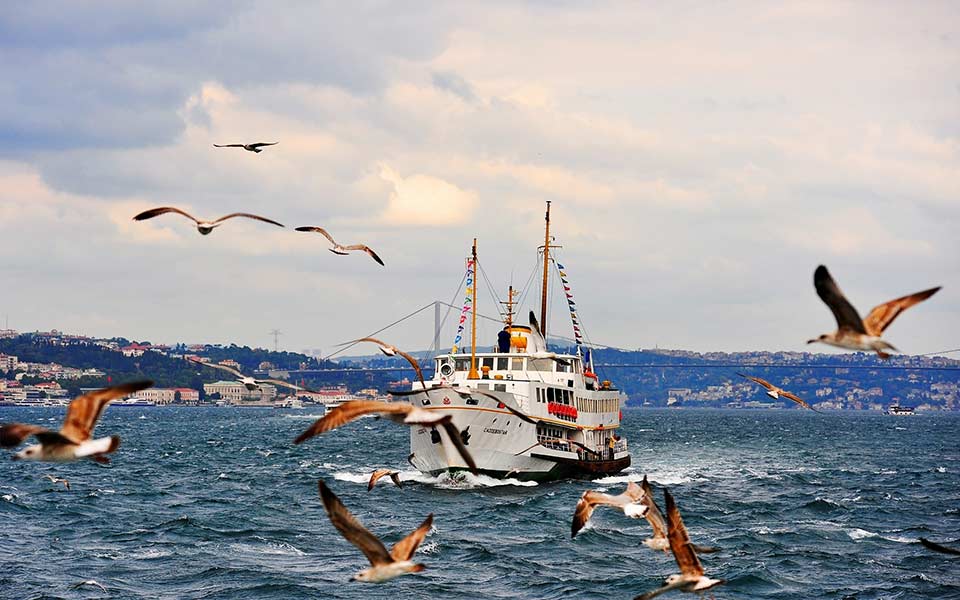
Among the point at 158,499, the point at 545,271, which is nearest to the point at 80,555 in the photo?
the point at 158,499

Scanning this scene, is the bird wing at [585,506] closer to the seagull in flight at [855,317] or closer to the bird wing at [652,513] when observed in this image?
the bird wing at [652,513]

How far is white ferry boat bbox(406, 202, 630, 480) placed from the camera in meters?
56.0

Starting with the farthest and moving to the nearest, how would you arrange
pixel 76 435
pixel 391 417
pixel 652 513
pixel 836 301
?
pixel 652 513 < pixel 391 417 < pixel 76 435 < pixel 836 301

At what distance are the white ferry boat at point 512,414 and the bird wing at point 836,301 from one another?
38859 mm

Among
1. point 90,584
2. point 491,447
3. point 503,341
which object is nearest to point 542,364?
point 503,341

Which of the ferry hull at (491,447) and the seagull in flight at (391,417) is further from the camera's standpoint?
the ferry hull at (491,447)

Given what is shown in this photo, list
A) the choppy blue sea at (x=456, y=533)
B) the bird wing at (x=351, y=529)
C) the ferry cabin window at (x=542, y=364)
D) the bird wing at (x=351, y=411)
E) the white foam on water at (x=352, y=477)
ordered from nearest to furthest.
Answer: the bird wing at (x=351, y=529) < the bird wing at (x=351, y=411) < the choppy blue sea at (x=456, y=533) < the ferry cabin window at (x=542, y=364) < the white foam on water at (x=352, y=477)

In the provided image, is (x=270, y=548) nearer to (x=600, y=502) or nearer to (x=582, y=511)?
(x=582, y=511)

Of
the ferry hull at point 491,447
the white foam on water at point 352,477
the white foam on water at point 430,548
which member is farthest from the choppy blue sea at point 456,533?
the ferry hull at point 491,447

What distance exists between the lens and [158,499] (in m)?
58.4

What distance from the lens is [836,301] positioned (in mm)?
15039

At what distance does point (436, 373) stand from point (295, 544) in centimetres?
1813

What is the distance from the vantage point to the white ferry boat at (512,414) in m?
56.0

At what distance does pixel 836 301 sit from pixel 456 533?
31.6 m
